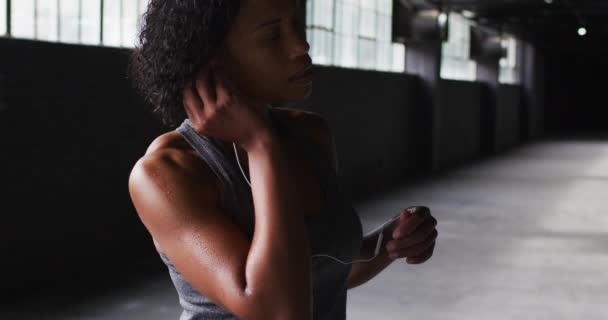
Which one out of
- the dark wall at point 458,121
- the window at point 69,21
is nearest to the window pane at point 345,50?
the dark wall at point 458,121

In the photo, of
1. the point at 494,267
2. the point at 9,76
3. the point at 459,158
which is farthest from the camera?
the point at 459,158

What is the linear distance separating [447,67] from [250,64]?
1576 cm

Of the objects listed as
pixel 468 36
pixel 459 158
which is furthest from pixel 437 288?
pixel 468 36

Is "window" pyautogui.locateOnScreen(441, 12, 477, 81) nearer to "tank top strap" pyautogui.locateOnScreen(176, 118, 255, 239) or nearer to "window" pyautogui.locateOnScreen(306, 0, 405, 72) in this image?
"window" pyautogui.locateOnScreen(306, 0, 405, 72)

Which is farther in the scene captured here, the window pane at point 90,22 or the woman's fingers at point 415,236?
the window pane at point 90,22

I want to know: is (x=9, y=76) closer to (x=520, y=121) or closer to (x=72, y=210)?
(x=72, y=210)

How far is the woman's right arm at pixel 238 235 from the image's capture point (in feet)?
3.21

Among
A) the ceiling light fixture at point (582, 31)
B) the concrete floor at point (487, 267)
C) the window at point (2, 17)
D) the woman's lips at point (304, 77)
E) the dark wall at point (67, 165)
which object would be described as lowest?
the concrete floor at point (487, 267)

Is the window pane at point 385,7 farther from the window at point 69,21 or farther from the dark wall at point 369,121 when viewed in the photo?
the window at point 69,21

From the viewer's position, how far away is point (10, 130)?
5297 millimetres

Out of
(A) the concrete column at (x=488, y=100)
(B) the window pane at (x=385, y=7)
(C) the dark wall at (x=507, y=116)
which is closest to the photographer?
(B) the window pane at (x=385, y=7)

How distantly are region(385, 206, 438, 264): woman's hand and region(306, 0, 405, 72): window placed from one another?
8.21 m

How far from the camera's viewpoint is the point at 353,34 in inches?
455

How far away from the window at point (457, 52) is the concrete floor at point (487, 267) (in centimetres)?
454
